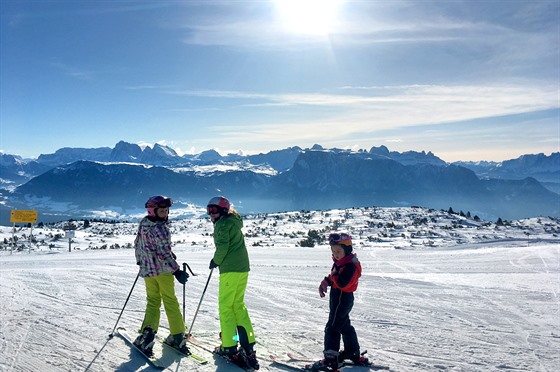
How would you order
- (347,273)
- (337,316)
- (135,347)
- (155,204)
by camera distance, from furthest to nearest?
(135,347)
(155,204)
(337,316)
(347,273)

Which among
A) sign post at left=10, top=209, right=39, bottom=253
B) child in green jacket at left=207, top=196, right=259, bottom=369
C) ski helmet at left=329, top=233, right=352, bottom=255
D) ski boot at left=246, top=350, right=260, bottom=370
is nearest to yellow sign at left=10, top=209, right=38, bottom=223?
sign post at left=10, top=209, right=39, bottom=253

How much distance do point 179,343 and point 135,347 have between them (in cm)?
70

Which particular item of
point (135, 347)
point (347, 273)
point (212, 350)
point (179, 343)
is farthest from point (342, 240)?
point (135, 347)

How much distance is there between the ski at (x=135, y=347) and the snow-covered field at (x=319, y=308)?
10 cm

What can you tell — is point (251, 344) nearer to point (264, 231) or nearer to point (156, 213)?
point (156, 213)

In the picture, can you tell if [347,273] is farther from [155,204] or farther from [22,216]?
[22,216]

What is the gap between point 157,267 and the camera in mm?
6359

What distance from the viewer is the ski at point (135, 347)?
5.98m

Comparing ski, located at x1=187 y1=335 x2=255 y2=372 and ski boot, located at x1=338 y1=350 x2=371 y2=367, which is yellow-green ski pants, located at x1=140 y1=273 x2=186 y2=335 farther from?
ski boot, located at x1=338 y1=350 x2=371 y2=367

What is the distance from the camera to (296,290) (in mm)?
11516

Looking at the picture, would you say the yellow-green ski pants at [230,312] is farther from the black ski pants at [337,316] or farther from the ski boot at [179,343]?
the black ski pants at [337,316]

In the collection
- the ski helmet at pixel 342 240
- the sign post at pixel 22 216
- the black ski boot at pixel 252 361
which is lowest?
the black ski boot at pixel 252 361

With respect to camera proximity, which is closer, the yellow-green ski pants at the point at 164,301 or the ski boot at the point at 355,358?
the ski boot at the point at 355,358

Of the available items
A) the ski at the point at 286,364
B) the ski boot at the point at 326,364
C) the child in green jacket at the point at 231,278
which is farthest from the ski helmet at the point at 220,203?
the ski boot at the point at 326,364
